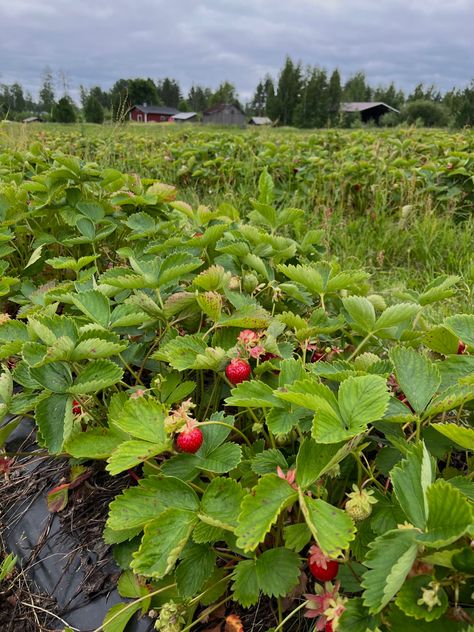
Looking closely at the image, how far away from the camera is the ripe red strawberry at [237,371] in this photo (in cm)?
108

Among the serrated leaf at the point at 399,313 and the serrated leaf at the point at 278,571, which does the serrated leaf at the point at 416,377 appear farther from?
the serrated leaf at the point at 278,571

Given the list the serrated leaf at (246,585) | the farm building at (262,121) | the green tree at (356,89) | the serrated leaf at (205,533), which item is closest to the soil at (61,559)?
the serrated leaf at (246,585)

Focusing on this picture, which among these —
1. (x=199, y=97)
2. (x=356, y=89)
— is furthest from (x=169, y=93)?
(x=356, y=89)

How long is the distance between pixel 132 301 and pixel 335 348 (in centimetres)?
55

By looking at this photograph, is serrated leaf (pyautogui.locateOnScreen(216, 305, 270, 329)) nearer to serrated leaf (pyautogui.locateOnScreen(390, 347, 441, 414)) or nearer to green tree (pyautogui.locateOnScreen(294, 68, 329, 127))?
serrated leaf (pyautogui.locateOnScreen(390, 347, 441, 414))

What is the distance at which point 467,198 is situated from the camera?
4.78 m

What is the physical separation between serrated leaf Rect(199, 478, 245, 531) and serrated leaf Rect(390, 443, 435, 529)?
0.90 ft

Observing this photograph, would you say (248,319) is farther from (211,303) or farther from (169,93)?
(169,93)

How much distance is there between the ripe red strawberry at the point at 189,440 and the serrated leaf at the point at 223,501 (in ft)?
0.28

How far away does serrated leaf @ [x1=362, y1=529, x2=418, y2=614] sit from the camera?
61 centimetres

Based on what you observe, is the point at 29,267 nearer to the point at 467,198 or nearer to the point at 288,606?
the point at 288,606

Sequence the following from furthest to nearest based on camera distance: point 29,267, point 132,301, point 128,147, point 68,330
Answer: point 128,147
point 29,267
point 132,301
point 68,330

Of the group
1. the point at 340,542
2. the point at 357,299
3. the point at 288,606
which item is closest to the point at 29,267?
the point at 357,299

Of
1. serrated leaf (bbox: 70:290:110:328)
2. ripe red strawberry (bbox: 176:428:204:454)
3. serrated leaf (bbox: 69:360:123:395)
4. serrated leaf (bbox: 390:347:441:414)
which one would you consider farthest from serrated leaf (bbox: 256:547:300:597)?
serrated leaf (bbox: 70:290:110:328)
